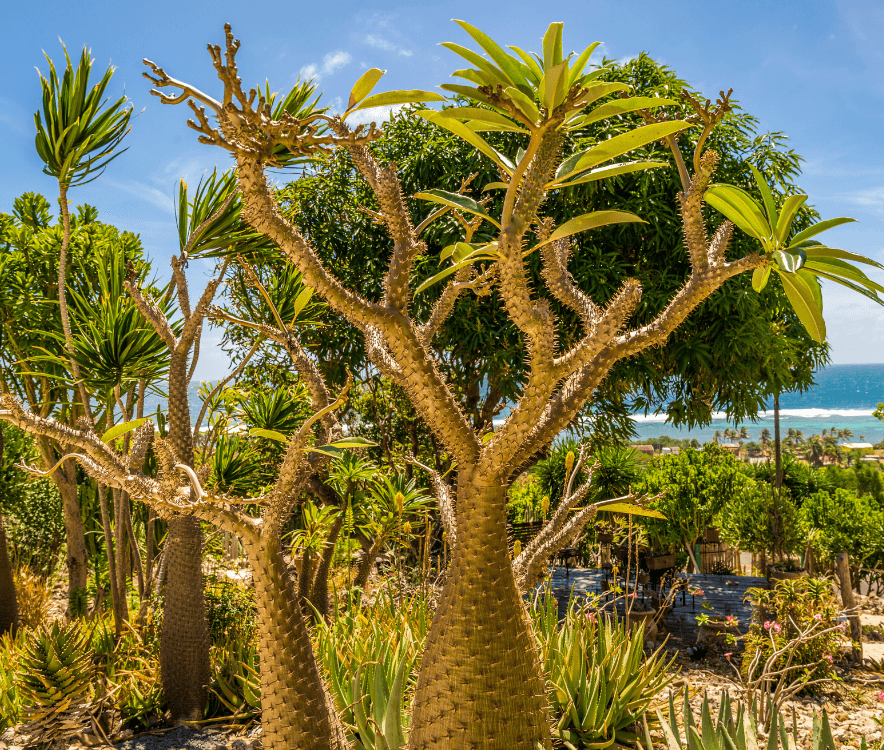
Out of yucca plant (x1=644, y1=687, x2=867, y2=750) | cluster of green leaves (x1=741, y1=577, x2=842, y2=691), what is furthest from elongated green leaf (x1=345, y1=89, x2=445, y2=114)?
cluster of green leaves (x1=741, y1=577, x2=842, y2=691)

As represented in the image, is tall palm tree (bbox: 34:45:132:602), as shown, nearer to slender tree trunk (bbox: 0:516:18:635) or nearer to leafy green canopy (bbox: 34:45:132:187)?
leafy green canopy (bbox: 34:45:132:187)

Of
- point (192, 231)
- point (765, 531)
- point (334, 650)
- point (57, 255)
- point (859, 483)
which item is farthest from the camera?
point (859, 483)

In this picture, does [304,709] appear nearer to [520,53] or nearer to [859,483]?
[520,53]

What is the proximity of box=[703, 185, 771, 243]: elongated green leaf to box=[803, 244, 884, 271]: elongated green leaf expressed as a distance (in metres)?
0.09

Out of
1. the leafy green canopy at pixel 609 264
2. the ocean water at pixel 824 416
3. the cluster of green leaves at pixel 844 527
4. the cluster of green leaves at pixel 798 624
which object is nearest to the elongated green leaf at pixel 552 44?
the leafy green canopy at pixel 609 264

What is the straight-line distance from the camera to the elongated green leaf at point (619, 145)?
956mm

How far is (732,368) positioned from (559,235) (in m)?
4.99

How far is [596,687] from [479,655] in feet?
3.88

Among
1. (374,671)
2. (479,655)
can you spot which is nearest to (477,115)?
(479,655)

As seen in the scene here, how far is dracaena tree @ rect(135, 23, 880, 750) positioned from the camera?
962 mm

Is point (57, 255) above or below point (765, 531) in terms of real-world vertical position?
above

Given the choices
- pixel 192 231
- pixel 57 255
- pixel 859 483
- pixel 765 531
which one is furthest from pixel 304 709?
pixel 859 483

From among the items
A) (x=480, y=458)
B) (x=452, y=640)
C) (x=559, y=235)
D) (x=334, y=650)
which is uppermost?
(x=559, y=235)

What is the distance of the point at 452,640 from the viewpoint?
4.15 ft
